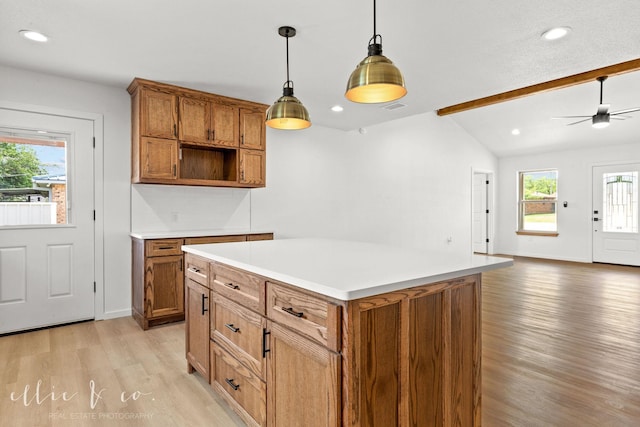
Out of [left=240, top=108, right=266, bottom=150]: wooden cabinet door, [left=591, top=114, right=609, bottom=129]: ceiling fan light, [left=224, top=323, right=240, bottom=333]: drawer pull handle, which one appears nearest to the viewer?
[left=224, top=323, right=240, bottom=333]: drawer pull handle

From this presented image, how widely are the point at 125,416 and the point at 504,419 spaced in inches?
83.7

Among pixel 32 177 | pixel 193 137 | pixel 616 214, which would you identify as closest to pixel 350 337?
pixel 193 137

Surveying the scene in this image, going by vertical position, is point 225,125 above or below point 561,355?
above

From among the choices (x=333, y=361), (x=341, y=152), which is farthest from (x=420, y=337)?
(x=341, y=152)

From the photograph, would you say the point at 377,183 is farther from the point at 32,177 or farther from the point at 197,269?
the point at 32,177

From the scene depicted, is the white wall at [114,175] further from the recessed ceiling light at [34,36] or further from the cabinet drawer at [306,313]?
the cabinet drawer at [306,313]

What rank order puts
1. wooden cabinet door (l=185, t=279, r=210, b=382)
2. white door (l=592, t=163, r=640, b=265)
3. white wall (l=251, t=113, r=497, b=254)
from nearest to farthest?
wooden cabinet door (l=185, t=279, r=210, b=382) < white wall (l=251, t=113, r=497, b=254) < white door (l=592, t=163, r=640, b=265)

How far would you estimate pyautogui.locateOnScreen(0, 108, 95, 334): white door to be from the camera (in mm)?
Result: 3416

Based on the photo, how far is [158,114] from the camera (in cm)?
376

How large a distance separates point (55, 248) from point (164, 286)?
3.80 ft

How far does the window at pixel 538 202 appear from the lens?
329 inches

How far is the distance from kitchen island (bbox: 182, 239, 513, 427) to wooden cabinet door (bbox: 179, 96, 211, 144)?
7.57ft

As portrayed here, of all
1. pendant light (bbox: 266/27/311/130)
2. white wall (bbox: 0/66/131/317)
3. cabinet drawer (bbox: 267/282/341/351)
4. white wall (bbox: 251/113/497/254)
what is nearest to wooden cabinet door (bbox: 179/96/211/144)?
white wall (bbox: 0/66/131/317)

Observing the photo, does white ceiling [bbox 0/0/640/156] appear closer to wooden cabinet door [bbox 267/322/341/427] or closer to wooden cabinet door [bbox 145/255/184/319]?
wooden cabinet door [bbox 145/255/184/319]
